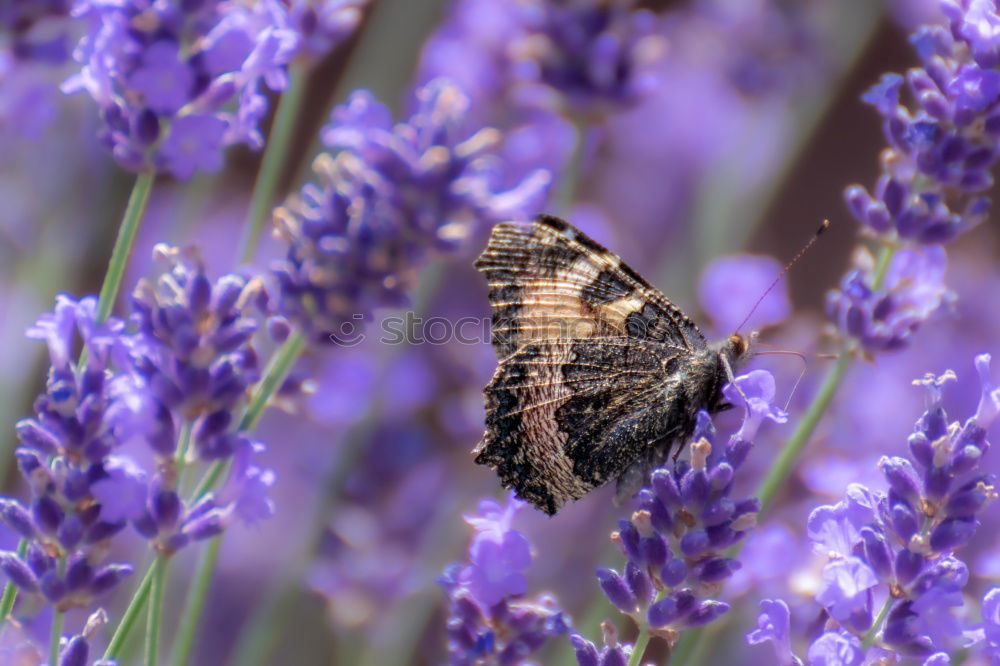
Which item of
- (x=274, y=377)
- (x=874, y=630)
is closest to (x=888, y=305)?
(x=874, y=630)

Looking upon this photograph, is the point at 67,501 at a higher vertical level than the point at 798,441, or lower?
lower

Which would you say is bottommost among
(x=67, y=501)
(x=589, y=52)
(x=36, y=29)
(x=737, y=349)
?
(x=67, y=501)

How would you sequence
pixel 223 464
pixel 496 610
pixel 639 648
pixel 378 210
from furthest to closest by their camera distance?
pixel 378 210, pixel 223 464, pixel 496 610, pixel 639 648

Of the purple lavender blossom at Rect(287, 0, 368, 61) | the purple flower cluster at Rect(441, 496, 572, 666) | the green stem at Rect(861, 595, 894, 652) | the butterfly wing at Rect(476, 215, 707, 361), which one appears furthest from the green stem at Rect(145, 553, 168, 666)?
the purple lavender blossom at Rect(287, 0, 368, 61)

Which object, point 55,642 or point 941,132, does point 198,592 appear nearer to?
point 55,642

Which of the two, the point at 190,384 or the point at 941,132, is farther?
the point at 941,132

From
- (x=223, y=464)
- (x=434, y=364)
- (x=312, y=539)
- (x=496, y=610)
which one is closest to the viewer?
(x=496, y=610)
